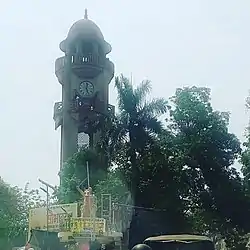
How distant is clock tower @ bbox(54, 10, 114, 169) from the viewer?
46.2m

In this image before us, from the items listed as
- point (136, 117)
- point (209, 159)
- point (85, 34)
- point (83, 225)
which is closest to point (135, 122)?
point (136, 117)

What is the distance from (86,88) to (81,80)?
2.15ft

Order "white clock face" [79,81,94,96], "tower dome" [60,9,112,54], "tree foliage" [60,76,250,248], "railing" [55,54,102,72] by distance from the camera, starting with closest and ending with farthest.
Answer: "tree foliage" [60,76,250,248]
"railing" [55,54,102,72]
"white clock face" [79,81,94,96]
"tower dome" [60,9,112,54]

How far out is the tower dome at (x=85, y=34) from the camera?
4856 cm

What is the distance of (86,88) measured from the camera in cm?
4800

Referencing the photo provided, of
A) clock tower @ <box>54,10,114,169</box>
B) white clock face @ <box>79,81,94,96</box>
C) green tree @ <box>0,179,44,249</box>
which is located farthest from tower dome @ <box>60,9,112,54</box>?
green tree @ <box>0,179,44,249</box>

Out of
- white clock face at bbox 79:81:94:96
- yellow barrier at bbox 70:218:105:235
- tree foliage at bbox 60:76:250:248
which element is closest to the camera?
yellow barrier at bbox 70:218:105:235

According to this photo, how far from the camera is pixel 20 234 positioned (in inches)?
1542

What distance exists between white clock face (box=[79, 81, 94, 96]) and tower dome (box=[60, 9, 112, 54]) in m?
2.81

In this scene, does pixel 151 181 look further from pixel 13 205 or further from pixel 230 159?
pixel 13 205

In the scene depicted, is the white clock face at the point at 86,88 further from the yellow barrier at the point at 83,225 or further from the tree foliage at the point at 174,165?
the yellow barrier at the point at 83,225

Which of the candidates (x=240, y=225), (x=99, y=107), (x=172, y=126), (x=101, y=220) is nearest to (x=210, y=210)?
(x=240, y=225)

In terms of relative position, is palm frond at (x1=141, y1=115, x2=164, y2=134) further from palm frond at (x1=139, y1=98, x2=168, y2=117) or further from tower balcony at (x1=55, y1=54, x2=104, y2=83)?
tower balcony at (x1=55, y1=54, x2=104, y2=83)

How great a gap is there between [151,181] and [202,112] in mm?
4675
